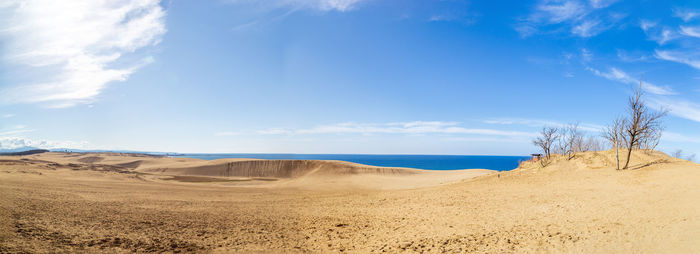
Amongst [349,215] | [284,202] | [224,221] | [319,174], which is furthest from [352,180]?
[224,221]

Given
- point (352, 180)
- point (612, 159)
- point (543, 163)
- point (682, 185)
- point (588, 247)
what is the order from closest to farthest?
point (588, 247)
point (682, 185)
point (612, 159)
point (543, 163)
point (352, 180)

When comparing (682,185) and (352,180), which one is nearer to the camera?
(682,185)

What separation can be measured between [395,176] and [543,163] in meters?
22.1

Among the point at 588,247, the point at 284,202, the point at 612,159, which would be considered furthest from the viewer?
the point at 612,159

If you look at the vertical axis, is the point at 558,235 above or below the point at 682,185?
below

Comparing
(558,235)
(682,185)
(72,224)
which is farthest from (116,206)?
(682,185)

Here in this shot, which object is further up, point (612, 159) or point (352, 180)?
point (612, 159)

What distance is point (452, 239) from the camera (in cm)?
988

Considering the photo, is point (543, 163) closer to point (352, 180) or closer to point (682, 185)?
point (682, 185)

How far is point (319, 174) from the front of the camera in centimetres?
4459

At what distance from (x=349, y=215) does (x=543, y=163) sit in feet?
72.6

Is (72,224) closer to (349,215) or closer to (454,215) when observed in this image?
(349,215)

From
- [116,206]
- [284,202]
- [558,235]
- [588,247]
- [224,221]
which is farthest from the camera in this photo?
[284,202]

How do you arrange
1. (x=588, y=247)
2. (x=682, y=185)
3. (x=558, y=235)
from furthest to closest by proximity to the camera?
(x=682, y=185) → (x=558, y=235) → (x=588, y=247)
